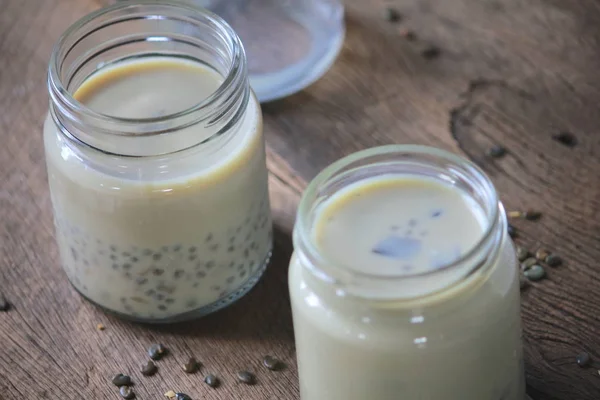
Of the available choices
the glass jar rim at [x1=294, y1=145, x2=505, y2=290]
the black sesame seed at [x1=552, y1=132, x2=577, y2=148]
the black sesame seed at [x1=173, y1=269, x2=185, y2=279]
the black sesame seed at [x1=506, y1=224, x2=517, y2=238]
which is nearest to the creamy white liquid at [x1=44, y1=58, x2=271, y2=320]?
the black sesame seed at [x1=173, y1=269, x2=185, y2=279]

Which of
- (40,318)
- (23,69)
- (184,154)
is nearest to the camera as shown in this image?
(184,154)

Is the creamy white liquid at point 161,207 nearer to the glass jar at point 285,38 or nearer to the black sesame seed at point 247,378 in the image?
the black sesame seed at point 247,378

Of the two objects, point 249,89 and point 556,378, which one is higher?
point 249,89

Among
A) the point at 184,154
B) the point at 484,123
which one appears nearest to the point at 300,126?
the point at 484,123

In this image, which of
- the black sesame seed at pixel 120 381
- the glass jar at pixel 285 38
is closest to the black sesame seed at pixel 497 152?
the glass jar at pixel 285 38

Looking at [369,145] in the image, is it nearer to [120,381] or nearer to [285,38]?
[285,38]

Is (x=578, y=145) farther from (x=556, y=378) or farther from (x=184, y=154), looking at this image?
(x=184, y=154)

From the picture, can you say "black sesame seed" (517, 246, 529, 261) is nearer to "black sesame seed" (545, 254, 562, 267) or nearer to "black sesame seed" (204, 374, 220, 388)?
"black sesame seed" (545, 254, 562, 267)
